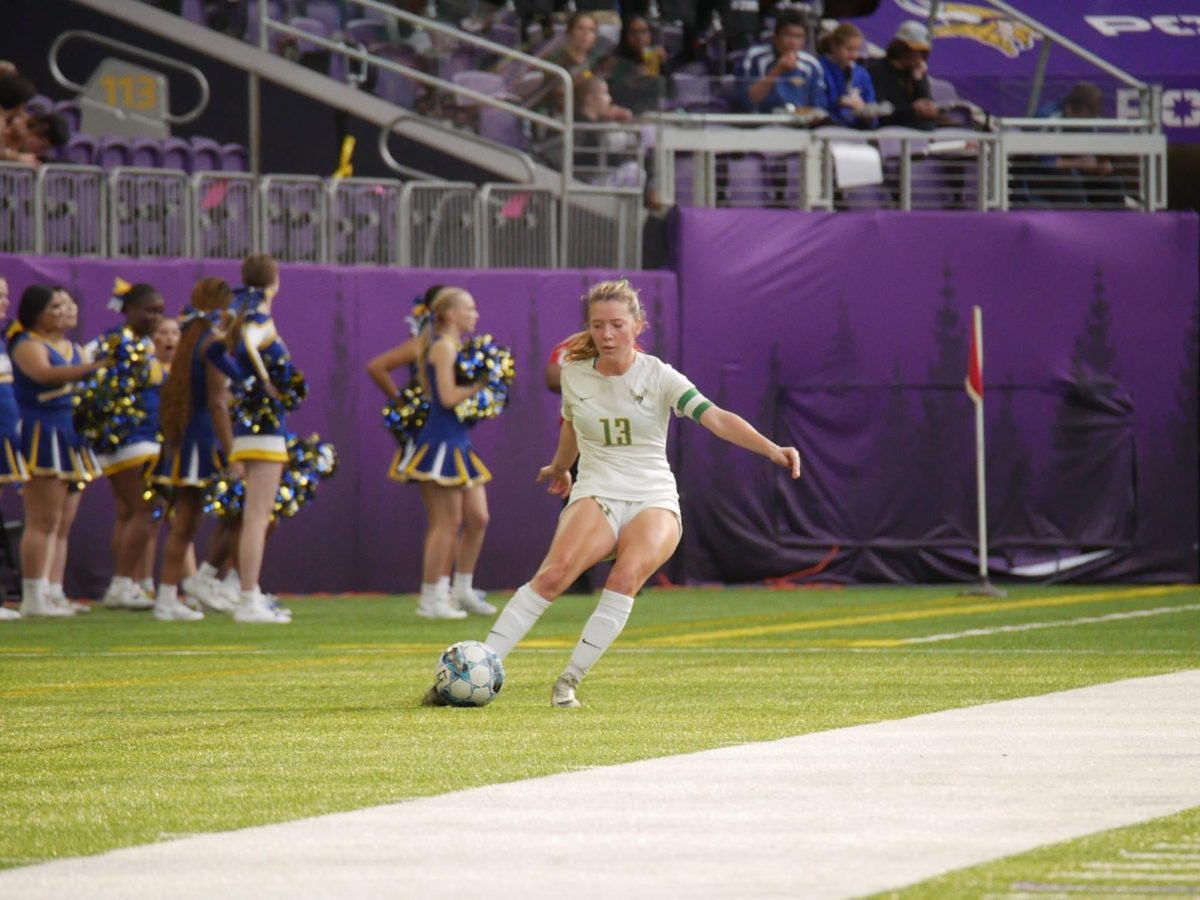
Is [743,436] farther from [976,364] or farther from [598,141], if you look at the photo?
[598,141]

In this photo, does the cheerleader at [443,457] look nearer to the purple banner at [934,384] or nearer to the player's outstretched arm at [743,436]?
the purple banner at [934,384]

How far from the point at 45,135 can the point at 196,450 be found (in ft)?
13.8

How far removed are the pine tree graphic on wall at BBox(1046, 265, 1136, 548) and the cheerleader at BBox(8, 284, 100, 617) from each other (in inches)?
333

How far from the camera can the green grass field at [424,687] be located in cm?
620

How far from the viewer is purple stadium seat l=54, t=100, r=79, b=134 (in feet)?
64.2

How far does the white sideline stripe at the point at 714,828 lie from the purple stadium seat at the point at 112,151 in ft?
40.3

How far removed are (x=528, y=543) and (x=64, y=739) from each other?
34.6 ft

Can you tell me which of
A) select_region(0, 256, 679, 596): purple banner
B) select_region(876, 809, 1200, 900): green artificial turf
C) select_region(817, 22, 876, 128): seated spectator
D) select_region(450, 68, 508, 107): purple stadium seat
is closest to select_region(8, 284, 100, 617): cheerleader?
select_region(0, 256, 679, 596): purple banner

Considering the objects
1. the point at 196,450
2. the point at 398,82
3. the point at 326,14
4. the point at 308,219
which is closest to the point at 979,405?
the point at 308,219

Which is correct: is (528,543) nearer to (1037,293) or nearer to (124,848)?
(1037,293)

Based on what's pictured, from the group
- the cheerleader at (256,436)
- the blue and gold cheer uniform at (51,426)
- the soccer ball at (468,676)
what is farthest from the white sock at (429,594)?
the soccer ball at (468,676)

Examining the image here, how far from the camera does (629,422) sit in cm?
917

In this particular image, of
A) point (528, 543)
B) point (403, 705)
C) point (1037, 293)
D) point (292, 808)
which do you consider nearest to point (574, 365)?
point (403, 705)

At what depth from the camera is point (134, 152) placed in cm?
1853
